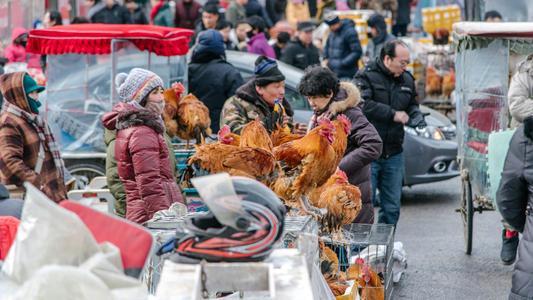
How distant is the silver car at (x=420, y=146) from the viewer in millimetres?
12781

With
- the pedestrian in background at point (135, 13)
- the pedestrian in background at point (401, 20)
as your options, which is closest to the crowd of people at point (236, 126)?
the pedestrian in background at point (135, 13)

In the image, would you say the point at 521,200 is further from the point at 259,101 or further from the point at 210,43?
the point at 210,43

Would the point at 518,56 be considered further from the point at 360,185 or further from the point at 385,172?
the point at 360,185

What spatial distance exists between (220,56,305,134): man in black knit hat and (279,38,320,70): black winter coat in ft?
28.7

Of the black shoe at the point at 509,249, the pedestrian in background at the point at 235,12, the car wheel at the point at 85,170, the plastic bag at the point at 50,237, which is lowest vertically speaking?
the black shoe at the point at 509,249

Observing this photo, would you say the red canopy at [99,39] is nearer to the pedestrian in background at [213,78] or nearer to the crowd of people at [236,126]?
the pedestrian in background at [213,78]

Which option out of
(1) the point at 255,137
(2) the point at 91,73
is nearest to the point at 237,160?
(1) the point at 255,137

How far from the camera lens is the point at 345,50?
17.1 meters

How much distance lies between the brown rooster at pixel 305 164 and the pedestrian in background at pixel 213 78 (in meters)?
4.43

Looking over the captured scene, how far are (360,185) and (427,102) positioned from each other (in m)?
10.6

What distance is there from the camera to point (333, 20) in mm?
16844

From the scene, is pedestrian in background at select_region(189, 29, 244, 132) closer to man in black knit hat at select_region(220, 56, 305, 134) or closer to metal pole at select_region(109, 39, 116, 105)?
metal pole at select_region(109, 39, 116, 105)

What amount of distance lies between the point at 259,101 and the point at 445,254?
352cm

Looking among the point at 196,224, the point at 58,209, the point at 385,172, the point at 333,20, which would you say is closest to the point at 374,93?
the point at 385,172
